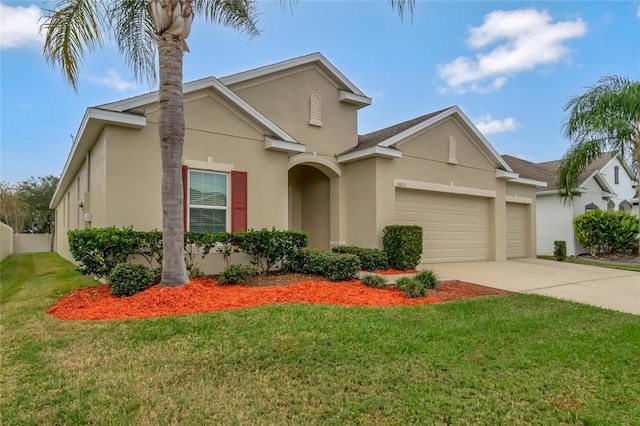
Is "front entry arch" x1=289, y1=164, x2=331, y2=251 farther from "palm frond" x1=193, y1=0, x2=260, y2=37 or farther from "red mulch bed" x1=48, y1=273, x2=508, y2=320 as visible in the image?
"palm frond" x1=193, y1=0, x2=260, y2=37

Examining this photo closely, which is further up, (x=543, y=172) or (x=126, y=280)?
(x=543, y=172)

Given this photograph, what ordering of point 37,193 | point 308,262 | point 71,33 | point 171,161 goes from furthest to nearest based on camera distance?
point 37,193
point 308,262
point 71,33
point 171,161

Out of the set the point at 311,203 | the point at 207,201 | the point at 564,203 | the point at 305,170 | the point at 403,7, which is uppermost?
the point at 403,7

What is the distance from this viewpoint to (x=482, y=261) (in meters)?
14.9

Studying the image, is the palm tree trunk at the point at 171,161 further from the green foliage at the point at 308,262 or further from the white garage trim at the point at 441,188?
the white garage trim at the point at 441,188

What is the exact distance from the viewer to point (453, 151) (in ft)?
46.5

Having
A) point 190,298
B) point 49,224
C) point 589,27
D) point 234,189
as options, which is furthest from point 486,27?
point 49,224

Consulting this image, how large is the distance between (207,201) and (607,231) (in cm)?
1889

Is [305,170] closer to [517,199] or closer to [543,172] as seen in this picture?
[517,199]

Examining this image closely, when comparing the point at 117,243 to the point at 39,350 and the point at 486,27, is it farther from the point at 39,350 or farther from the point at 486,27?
the point at 486,27

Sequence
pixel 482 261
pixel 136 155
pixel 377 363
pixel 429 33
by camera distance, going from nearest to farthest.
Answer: pixel 377 363
pixel 136 155
pixel 429 33
pixel 482 261

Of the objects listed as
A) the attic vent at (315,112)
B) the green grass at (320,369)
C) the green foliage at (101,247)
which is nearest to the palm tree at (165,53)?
the green foliage at (101,247)

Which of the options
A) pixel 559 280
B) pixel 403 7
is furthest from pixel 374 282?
pixel 559 280

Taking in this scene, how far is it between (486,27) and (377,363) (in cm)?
1531
